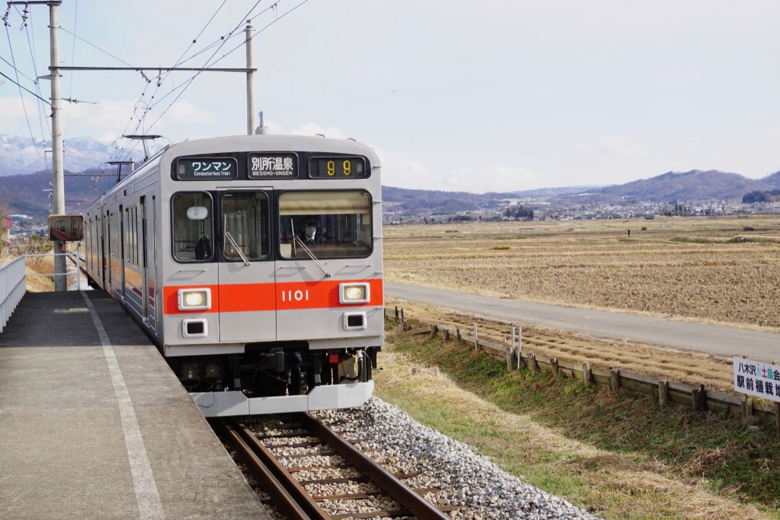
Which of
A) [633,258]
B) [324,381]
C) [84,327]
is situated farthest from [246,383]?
[633,258]

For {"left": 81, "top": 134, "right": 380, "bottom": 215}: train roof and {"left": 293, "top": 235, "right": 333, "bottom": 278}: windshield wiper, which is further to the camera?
{"left": 293, "top": 235, "right": 333, "bottom": 278}: windshield wiper

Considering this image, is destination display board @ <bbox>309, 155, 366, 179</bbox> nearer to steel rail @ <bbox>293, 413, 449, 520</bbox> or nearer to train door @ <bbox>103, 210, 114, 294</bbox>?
steel rail @ <bbox>293, 413, 449, 520</bbox>

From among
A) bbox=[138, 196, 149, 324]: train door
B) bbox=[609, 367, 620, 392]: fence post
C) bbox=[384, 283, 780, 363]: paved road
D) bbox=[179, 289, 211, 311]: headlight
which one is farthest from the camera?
bbox=[384, 283, 780, 363]: paved road

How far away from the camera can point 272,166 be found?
9.80 m

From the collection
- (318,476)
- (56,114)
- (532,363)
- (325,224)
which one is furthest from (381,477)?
(56,114)

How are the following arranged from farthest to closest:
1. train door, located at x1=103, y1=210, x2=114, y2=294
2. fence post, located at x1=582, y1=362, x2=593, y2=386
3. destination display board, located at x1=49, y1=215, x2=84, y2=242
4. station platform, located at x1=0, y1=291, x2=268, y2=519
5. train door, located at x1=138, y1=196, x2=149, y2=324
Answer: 1. destination display board, located at x1=49, y1=215, x2=84, y2=242
2. train door, located at x1=103, y1=210, x2=114, y2=294
3. fence post, located at x1=582, y1=362, x2=593, y2=386
4. train door, located at x1=138, y1=196, x2=149, y2=324
5. station platform, located at x1=0, y1=291, x2=268, y2=519

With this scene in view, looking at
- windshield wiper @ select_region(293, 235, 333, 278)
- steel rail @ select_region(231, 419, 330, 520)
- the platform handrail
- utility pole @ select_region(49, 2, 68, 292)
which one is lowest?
steel rail @ select_region(231, 419, 330, 520)

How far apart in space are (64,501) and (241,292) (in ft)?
14.6

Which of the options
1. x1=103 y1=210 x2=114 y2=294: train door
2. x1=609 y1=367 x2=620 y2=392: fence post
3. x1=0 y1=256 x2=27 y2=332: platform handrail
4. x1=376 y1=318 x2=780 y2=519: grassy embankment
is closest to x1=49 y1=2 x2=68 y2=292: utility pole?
x1=103 y1=210 x2=114 y2=294: train door

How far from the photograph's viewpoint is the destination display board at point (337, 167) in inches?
390

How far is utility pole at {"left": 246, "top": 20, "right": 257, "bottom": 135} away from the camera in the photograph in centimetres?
1966

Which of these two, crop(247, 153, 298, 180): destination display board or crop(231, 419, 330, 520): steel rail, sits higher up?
crop(247, 153, 298, 180): destination display board

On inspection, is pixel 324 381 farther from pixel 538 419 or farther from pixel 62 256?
pixel 62 256

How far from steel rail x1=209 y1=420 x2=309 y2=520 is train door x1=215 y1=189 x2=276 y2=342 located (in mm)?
1164
